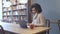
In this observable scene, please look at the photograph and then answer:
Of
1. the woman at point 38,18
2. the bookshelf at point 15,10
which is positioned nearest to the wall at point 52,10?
the bookshelf at point 15,10

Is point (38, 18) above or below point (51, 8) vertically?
below

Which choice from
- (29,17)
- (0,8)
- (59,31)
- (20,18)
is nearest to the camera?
(59,31)

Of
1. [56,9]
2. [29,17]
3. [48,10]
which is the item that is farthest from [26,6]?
[56,9]

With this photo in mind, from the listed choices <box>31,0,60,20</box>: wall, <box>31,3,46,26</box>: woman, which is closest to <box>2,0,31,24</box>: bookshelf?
<box>31,0,60,20</box>: wall

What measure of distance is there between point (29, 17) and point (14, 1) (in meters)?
1.12

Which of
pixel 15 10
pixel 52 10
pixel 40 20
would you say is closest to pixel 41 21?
pixel 40 20

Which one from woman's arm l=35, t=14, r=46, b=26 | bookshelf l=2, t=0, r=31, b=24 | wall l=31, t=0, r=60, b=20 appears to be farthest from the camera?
bookshelf l=2, t=0, r=31, b=24

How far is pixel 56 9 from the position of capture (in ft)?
13.0

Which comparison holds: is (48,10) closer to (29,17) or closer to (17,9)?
(29,17)

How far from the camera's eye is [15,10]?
5.41 m

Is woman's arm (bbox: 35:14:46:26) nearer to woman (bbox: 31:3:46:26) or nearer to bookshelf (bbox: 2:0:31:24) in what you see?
woman (bbox: 31:3:46:26)

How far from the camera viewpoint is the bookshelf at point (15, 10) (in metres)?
4.90

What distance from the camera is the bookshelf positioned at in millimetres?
4898

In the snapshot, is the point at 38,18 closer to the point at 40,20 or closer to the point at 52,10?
the point at 40,20
